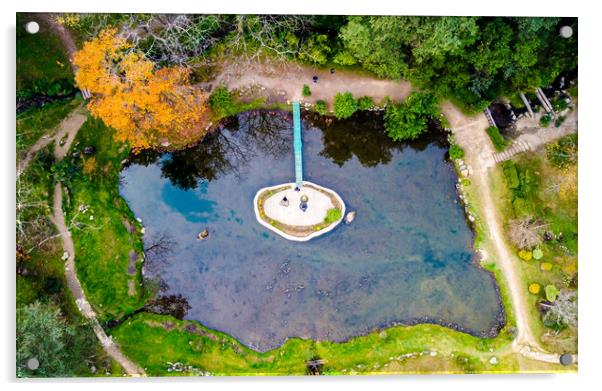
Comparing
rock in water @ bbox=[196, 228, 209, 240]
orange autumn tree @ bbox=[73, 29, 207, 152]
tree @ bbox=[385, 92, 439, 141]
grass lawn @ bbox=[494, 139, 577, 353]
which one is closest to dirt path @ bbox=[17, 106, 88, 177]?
orange autumn tree @ bbox=[73, 29, 207, 152]

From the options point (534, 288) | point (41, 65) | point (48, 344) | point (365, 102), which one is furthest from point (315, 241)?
point (41, 65)

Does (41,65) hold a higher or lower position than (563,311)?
higher

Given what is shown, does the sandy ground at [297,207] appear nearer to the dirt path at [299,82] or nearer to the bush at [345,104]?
the bush at [345,104]

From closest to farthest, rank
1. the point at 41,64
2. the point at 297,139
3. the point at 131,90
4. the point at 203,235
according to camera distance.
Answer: the point at 41,64 < the point at 131,90 < the point at 297,139 < the point at 203,235

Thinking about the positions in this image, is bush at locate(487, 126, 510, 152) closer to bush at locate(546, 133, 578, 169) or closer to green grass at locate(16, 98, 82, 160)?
bush at locate(546, 133, 578, 169)

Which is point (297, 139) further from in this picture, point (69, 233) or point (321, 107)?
point (69, 233)

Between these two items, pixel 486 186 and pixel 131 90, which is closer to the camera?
pixel 131 90
